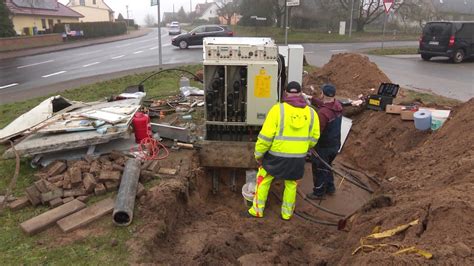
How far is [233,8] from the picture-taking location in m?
54.0

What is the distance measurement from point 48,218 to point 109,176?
38.6 inches

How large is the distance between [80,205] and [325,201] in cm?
376

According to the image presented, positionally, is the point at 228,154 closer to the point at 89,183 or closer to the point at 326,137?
the point at 326,137

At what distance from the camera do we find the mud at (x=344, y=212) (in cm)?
309

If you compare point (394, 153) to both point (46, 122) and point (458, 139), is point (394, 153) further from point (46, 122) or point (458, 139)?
point (46, 122)

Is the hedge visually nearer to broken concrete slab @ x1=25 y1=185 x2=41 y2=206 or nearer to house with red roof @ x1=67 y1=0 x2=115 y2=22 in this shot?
house with red roof @ x1=67 y1=0 x2=115 y2=22

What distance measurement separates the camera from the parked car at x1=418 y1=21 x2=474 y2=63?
1784cm

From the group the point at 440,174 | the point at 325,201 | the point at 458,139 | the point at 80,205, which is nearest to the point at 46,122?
the point at 80,205

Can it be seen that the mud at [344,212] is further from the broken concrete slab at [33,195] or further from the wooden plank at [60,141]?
the broken concrete slab at [33,195]

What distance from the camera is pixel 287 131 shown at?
4961 millimetres

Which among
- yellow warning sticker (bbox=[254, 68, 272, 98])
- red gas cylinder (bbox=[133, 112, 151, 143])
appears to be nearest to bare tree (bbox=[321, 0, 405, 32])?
yellow warning sticker (bbox=[254, 68, 272, 98])

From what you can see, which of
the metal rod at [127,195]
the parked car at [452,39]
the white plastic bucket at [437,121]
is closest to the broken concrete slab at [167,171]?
the metal rod at [127,195]

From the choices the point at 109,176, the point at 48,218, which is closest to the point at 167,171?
the point at 109,176

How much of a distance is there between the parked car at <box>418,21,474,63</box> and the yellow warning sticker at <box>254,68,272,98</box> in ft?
50.2
